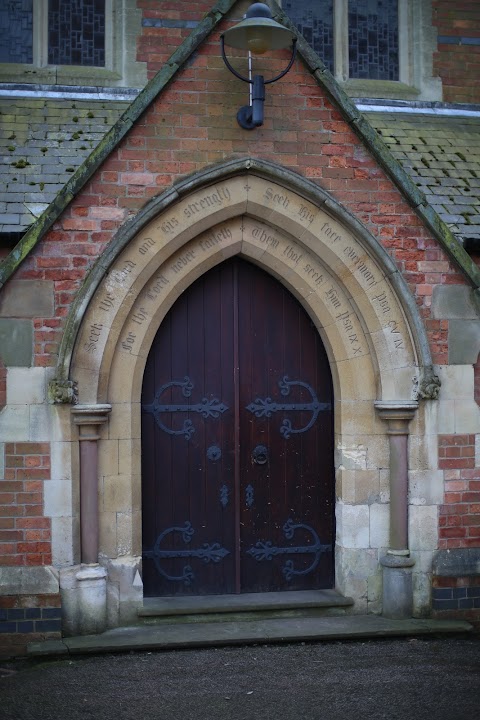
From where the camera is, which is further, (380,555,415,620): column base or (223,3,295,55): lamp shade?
(380,555,415,620): column base

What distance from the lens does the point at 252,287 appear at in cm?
797

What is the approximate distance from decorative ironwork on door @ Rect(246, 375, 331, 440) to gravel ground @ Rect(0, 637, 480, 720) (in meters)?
1.72

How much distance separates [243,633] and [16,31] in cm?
559

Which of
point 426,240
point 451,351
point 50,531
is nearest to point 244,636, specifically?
point 50,531

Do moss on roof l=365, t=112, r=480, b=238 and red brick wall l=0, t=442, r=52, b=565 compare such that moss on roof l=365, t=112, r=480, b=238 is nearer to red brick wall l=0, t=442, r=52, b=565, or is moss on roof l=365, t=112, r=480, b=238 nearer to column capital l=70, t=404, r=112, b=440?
column capital l=70, t=404, r=112, b=440

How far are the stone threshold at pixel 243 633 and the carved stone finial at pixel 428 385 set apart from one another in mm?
1708

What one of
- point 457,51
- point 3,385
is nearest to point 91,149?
point 3,385

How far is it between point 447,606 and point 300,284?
2.71m

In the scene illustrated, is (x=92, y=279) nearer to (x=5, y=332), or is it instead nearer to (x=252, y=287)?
(x=5, y=332)

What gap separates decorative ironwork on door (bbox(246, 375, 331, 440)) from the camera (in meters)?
7.92

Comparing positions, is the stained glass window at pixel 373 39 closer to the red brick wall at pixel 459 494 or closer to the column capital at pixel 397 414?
the column capital at pixel 397 414

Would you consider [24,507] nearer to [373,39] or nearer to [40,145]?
[40,145]

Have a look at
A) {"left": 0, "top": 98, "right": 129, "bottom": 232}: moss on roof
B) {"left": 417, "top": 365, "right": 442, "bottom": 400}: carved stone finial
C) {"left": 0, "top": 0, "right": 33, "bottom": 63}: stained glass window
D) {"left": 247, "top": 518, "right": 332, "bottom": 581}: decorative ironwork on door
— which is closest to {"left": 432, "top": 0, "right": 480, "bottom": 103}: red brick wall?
{"left": 0, "top": 98, "right": 129, "bottom": 232}: moss on roof

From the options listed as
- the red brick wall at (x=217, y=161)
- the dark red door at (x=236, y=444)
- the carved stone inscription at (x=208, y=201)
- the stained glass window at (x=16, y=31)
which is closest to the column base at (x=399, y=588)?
the dark red door at (x=236, y=444)
